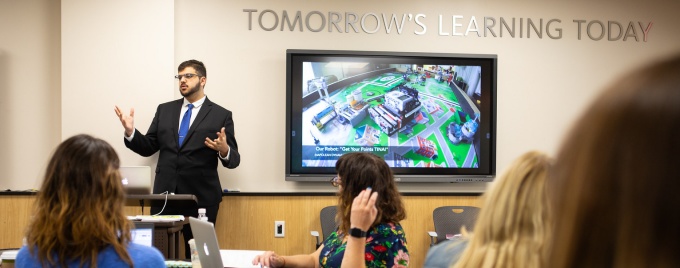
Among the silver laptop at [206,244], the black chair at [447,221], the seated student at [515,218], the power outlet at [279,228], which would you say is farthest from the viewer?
the power outlet at [279,228]

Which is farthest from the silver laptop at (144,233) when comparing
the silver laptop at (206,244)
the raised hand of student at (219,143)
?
the raised hand of student at (219,143)

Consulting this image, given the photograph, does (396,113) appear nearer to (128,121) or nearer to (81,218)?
(128,121)

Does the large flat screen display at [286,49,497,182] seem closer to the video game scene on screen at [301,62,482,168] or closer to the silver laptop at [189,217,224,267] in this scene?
the video game scene on screen at [301,62,482,168]

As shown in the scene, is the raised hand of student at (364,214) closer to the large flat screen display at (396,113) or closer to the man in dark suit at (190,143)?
the man in dark suit at (190,143)

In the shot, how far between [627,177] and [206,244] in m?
2.47

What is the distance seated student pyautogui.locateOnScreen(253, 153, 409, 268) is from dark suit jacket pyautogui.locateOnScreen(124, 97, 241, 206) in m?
2.29

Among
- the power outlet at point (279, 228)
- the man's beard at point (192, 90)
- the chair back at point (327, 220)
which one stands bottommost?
the power outlet at point (279, 228)

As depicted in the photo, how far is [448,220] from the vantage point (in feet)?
19.6

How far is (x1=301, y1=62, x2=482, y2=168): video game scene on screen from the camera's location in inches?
239

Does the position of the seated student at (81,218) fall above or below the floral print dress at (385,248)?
above

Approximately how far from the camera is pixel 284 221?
239 inches

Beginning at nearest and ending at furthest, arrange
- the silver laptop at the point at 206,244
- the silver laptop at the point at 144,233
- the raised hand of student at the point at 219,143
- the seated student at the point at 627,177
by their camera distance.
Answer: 1. the seated student at the point at 627,177
2. the silver laptop at the point at 206,244
3. the silver laptop at the point at 144,233
4. the raised hand of student at the point at 219,143

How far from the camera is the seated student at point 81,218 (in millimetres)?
2094

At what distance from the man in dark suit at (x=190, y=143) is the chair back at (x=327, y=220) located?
32.1 inches
